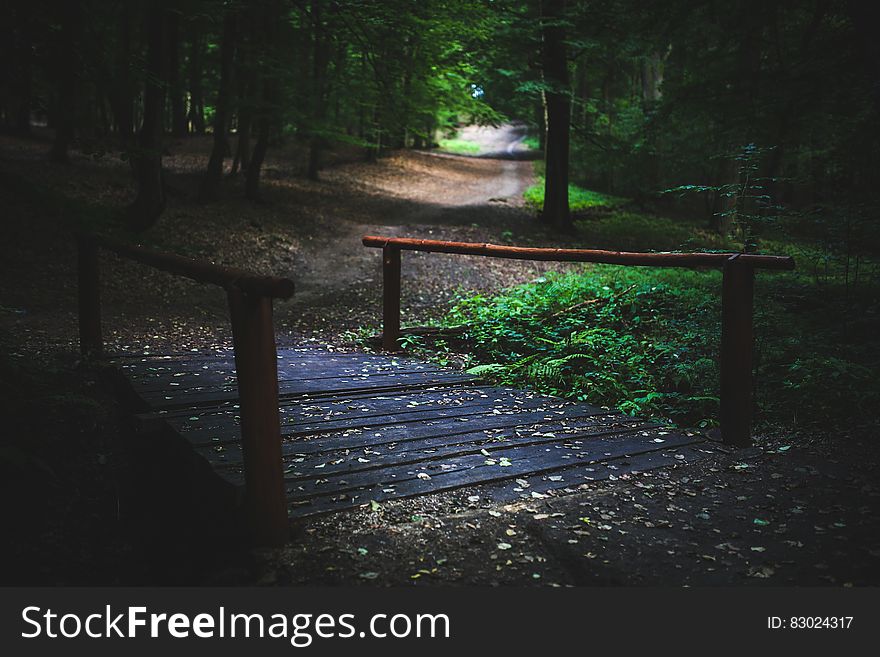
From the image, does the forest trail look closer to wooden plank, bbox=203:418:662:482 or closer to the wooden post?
the wooden post

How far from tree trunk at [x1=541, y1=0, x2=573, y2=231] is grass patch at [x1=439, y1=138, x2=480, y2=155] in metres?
22.1

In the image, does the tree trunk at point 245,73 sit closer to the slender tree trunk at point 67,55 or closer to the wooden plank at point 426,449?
the slender tree trunk at point 67,55

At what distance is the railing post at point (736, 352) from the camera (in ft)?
14.9

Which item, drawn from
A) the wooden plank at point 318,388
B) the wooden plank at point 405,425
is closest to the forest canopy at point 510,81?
the wooden plank at point 318,388

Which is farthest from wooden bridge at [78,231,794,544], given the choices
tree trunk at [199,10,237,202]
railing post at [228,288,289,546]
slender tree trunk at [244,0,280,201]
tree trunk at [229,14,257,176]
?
tree trunk at [199,10,237,202]

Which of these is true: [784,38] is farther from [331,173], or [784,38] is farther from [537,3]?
[331,173]

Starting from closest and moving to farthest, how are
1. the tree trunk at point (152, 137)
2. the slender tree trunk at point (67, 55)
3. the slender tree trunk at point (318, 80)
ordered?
1. the slender tree trunk at point (67, 55)
2. the tree trunk at point (152, 137)
3. the slender tree trunk at point (318, 80)

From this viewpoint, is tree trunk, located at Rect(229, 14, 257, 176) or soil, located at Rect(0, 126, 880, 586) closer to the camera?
soil, located at Rect(0, 126, 880, 586)

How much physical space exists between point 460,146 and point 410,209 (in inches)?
955

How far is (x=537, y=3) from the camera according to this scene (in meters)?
18.3

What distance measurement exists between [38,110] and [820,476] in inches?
235

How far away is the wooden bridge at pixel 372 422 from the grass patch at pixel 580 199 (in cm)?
1578

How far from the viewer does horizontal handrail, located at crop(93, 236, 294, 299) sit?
2.96m

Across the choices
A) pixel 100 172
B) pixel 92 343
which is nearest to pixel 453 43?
pixel 100 172
